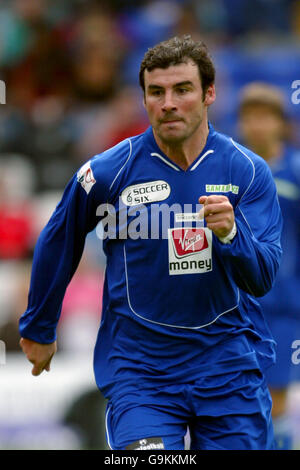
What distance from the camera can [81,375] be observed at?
7805mm

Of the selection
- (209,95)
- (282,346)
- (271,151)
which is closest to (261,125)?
(271,151)

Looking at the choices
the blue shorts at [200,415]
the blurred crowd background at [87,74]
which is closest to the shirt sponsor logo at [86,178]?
the blue shorts at [200,415]

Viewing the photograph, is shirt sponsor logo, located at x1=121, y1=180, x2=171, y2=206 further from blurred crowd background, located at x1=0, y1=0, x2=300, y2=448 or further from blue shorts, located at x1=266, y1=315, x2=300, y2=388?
blurred crowd background, located at x1=0, y1=0, x2=300, y2=448

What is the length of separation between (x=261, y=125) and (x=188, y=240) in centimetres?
276

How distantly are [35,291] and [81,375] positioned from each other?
10.2 ft

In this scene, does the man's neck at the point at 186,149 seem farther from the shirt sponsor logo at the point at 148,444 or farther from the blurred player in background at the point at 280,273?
the blurred player in background at the point at 280,273

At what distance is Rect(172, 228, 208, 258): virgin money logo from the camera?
4457 millimetres

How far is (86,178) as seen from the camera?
4578mm

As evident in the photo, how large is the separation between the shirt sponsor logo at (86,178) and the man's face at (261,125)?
268 centimetres

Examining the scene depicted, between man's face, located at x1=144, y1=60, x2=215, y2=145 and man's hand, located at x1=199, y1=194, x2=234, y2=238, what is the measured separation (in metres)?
0.48

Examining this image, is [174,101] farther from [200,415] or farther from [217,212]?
[200,415]

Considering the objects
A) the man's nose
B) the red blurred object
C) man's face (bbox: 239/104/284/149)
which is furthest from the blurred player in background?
the red blurred object

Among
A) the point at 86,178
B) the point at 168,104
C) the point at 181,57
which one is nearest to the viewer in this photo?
the point at 168,104
